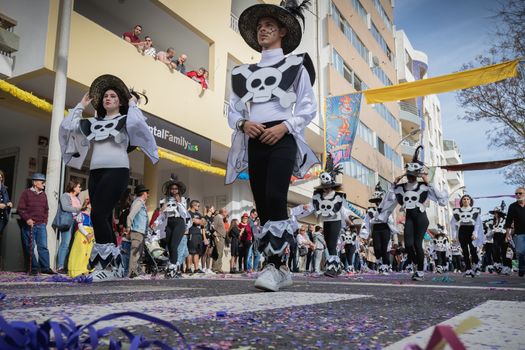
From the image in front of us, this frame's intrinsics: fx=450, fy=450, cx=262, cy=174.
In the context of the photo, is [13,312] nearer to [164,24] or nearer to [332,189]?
[332,189]

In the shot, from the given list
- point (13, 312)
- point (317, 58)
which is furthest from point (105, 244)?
point (317, 58)

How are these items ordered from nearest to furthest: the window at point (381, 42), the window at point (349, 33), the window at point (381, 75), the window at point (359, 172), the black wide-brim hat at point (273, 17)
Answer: the black wide-brim hat at point (273, 17)
the window at point (359, 172)
the window at point (349, 33)
the window at point (381, 75)
the window at point (381, 42)

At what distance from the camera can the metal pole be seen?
8.74 metres

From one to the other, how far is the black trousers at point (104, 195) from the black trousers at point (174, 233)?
9.19 ft

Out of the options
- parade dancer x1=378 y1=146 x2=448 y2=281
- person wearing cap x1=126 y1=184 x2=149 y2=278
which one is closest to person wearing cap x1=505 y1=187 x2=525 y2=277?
parade dancer x1=378 y1=146 x2=448 y2=281

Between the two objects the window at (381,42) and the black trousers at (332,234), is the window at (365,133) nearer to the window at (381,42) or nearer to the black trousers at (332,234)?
the window at (381,42)

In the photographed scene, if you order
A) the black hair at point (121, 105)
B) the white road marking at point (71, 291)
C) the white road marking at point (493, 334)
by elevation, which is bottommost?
the white road marking at point (71, 291)

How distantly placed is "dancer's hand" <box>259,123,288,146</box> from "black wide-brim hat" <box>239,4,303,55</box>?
112 cm

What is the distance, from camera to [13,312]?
1571 mm

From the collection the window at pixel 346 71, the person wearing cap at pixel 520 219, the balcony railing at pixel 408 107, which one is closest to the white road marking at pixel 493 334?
the person wearing cap at pixel 520 219

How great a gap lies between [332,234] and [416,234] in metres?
1.89

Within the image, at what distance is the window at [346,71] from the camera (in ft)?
85.5

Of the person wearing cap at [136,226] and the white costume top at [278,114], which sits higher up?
the white costume top at [278,114]

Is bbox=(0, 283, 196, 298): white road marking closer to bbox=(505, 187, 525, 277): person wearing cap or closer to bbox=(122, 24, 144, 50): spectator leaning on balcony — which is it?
bbox=(505, 187, 525, 277): person wearing cap
